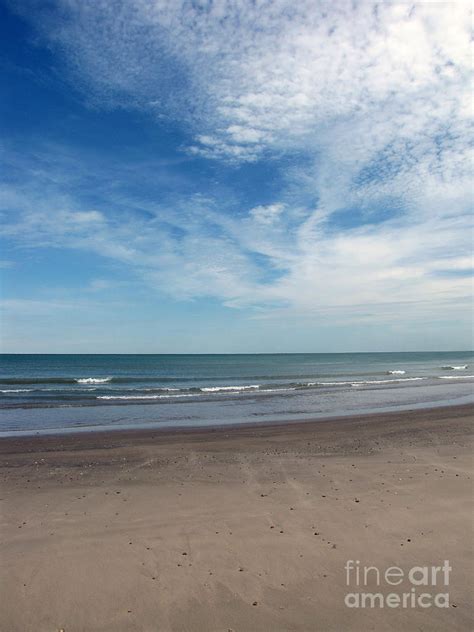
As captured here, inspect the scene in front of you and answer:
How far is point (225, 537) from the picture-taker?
599 centimetres

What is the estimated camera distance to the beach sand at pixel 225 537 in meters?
4.40

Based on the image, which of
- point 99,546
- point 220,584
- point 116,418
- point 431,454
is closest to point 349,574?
point 220,584

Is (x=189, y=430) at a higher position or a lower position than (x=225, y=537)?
lower

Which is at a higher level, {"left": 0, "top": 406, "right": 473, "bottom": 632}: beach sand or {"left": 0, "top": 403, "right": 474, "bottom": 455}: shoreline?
{"left": 0, "top": 406, "right": 473, "bottom": 632}: beach sand

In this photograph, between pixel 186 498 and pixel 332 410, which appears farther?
pixel 332 410

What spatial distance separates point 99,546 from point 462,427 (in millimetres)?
14337

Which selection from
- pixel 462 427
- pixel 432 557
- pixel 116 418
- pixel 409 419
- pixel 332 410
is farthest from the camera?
pixel 332 410

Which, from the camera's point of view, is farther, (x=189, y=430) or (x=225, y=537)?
(x=189, y=430)

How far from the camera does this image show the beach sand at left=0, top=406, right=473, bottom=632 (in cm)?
440

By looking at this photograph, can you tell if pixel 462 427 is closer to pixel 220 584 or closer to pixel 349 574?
pixel 349 574

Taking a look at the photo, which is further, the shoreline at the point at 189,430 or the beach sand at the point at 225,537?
the shoreline at the point at 189,430

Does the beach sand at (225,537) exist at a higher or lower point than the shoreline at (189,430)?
higher

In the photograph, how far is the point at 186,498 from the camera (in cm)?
768

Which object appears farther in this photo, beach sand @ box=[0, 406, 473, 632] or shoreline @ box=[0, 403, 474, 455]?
shoreline @ box=[0, 403, 474, 455]
